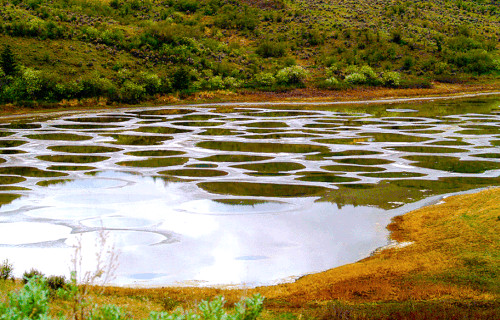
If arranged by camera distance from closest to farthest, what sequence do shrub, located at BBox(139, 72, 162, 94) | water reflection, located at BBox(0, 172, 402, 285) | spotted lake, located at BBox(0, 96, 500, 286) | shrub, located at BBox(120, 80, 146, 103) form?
water reflection, located at BBox(0, 172, 402, 285), spotted lake, located at BBox(0, 96, 500, 286), shrub, located at BBox(120, 80, 146, 103), shrub, located at BBox(139, 72, 162, 94)

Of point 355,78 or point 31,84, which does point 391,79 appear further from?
point 31,84

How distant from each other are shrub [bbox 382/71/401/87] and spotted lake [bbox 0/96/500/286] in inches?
1064

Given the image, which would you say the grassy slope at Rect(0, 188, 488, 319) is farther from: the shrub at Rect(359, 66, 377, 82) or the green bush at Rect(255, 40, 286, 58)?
the green bush at Rect(255, 40, 286, 58)

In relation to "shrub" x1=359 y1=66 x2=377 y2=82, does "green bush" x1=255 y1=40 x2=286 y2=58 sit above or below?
above

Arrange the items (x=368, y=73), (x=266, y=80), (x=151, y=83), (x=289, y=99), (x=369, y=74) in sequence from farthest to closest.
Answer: (x=368, y=73), (x=369, y=74), (x=266, y=80), (x=289, y=99), (x=151, y=83)

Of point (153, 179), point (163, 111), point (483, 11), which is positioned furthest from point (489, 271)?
point (483, 11)

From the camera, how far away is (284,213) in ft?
57.0

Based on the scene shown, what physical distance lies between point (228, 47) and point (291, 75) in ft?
53.1

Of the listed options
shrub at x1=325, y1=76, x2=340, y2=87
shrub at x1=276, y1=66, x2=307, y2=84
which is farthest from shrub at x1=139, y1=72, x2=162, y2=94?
shrub at x1=325, y1=76, x2=340, y2=87

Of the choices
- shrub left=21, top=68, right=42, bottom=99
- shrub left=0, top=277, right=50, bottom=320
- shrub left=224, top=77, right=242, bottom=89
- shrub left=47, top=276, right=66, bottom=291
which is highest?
shrub left=21, top=68, right=42, bottom=99

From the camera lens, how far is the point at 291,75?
63.7 m

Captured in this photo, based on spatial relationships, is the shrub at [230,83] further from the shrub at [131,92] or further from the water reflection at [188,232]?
the water reflection at [188,232]

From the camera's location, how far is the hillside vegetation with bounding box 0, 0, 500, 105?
5469 centimetres

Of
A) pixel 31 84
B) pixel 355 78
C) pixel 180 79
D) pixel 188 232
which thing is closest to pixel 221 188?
pixel 188 232
